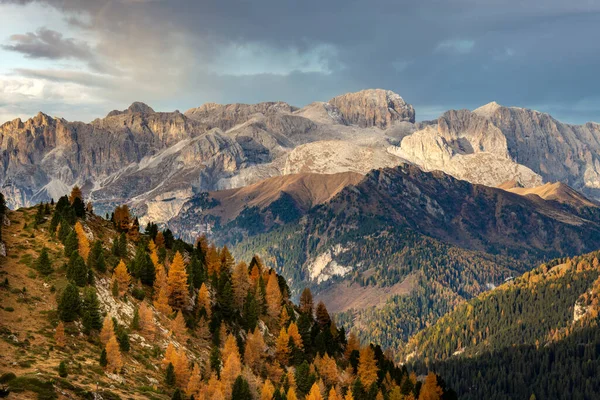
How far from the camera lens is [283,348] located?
495ft

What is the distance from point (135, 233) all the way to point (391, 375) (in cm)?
7950

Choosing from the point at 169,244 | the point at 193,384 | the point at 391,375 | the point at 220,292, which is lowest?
the point at 391,375

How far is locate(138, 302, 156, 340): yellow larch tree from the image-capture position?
121 m

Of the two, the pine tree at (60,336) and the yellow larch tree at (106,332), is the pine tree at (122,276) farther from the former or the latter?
the pine tree at (60,336)

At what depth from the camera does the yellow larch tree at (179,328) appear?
423 ft

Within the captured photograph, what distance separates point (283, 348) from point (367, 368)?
91.4 ft

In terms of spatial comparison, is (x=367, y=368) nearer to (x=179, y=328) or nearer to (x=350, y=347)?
(x=350, y=347)

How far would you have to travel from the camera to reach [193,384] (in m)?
110

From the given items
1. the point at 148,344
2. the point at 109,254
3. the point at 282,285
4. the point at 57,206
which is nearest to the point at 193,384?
the point at 148,344

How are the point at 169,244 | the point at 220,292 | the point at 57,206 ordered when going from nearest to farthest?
1. the point at 57,206
2. the point at 220,292
3. the point at 169,244

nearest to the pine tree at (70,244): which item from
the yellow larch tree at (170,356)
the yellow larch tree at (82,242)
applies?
the yellow larch tree at (82,242)

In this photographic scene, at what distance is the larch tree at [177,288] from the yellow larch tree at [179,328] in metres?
7.49

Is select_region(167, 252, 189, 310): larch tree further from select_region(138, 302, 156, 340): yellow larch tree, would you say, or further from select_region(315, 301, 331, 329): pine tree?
select_region(315, 301, 331, 329): pine tree

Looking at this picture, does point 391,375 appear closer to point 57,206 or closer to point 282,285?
point 282,285
